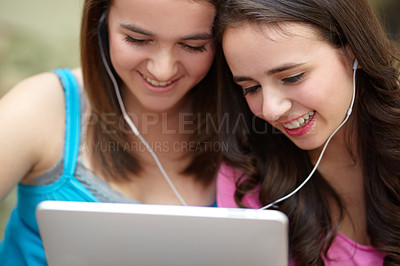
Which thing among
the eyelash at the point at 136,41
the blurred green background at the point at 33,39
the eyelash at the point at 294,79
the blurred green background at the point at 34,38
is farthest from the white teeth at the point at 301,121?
the blurred green background at the point at 33,39

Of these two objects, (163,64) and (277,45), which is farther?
(163,64)

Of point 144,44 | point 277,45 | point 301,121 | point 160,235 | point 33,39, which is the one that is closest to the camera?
point 160,235

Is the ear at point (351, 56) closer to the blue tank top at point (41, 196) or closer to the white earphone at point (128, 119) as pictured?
the white earphone at point (128, 119)

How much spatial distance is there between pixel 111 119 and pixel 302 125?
0.62 m

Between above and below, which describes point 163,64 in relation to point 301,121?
above

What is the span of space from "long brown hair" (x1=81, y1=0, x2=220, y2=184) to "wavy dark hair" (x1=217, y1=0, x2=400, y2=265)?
127 millimetres

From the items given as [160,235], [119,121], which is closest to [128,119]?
[119,121]

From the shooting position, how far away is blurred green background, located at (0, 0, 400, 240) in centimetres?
251

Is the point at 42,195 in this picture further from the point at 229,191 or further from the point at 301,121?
the point at 301,121

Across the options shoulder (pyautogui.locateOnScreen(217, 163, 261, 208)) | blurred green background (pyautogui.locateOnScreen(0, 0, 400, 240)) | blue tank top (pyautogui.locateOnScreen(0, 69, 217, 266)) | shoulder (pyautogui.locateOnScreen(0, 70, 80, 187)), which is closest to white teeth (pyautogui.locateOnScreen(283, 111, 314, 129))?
shoulder (pyautogui.locateOnScreen(217, 163, 261, 208))

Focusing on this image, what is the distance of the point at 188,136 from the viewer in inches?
62.3

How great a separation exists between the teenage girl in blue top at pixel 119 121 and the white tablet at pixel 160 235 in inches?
17.8

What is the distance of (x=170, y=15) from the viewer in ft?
3.89

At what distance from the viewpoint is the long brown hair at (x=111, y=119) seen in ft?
4.66
